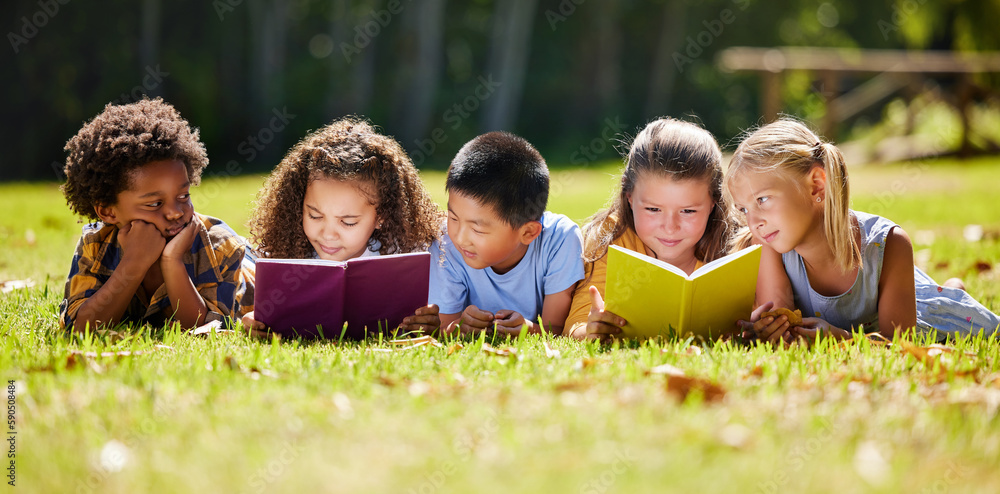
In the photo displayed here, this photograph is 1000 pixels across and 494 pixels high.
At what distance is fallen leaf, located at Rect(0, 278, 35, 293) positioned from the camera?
16.6ft

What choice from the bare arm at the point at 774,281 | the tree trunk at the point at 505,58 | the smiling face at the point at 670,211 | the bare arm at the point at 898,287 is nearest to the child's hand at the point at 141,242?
the smiling face at the point at 670,211

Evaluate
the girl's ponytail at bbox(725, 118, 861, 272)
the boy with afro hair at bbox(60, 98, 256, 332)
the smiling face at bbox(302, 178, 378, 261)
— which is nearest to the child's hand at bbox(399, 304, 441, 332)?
the smiling face at bbox(302, 178, 378, 261)

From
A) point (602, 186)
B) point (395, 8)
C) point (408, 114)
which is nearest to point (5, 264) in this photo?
point (602, 186)

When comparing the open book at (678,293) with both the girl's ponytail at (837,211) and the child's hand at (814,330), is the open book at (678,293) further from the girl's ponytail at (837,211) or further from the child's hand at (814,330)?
the girl's ponytail at (837,211)

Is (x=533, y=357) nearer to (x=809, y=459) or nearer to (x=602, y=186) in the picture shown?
(x=809, y=459)

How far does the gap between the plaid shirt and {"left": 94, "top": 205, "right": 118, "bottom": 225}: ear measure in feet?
0.28

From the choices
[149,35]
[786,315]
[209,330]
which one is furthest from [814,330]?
[149,35]

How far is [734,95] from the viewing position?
34250mm

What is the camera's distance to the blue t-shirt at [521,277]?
14.4ft

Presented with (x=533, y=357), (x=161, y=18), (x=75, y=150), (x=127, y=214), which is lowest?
(x=533, y=357)

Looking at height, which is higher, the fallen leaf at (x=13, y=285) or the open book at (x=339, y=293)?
the open book at (x=339, y=293)

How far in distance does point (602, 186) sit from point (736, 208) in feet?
33.7

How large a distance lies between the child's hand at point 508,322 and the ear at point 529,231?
0.40 meters

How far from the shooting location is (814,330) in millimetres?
3779
